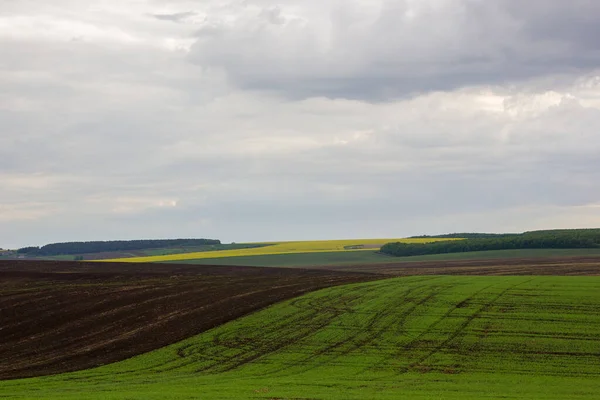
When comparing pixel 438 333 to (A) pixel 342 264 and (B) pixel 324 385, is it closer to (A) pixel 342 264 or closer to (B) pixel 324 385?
(B) pixel 324 385

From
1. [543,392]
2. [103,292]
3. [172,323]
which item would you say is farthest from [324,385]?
[103,292]

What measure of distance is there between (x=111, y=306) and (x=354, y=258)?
8262 centimetres

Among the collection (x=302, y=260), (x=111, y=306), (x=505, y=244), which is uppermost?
(x=505, y=244)

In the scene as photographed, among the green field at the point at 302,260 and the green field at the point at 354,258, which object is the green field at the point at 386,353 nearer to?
the green field at the point at 354,258

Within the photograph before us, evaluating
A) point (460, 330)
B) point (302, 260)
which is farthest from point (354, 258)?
point (460, 330)

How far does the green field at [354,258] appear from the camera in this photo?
4774 inches

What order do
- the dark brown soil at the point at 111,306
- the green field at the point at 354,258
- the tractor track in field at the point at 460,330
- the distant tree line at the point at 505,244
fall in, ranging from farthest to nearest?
the distant tree line at the point at 505,244 < the green field at the point at 354,258 < the dark brown soil at the point at 111,306 < the tractor track in field at the point at 460,330

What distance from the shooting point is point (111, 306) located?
193 feet

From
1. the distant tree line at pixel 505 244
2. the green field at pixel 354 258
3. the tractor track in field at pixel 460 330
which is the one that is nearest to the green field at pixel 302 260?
the green field at pixel 354 258

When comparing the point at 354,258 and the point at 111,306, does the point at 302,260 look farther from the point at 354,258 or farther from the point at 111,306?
the point at 111,306

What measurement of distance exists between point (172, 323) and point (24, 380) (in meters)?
15.8

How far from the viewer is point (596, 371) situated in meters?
37.8

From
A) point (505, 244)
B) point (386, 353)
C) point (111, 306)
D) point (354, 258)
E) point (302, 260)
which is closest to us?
point (386, 353)

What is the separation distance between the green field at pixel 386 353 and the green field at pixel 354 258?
200 ft
